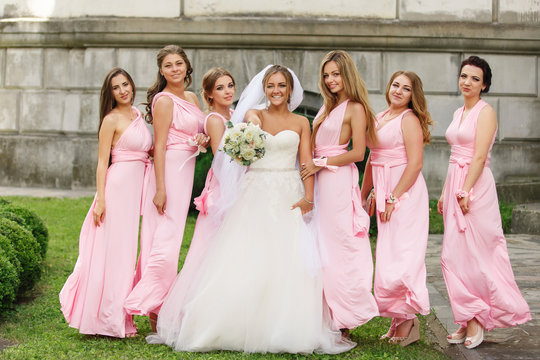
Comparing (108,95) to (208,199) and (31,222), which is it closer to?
(208,199)

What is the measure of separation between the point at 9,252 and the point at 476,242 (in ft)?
13.1

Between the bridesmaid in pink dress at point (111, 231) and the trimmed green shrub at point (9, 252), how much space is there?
0.93 meters

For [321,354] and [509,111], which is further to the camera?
[509,111]

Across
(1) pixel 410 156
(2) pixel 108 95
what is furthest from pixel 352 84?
(2) pixel 108 95

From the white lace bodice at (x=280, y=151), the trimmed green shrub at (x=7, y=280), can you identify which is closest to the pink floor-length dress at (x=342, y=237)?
the white lace bodice at (x=280, y=151)

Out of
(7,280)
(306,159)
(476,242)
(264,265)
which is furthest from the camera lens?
(7,280)

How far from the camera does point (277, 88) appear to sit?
607 centimetres

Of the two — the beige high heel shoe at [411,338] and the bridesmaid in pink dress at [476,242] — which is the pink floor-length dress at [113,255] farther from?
the bridesmaid in pink dress at [476,242]

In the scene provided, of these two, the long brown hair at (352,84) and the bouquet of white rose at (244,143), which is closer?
the bouquet of white rose at (244,143)

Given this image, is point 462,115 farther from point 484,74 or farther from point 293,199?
point 293,199

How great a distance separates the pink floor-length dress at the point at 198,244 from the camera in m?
6.02

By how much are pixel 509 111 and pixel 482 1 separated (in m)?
2.03

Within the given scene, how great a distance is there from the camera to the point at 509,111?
14188mm

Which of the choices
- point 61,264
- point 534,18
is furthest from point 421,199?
point 534,18
